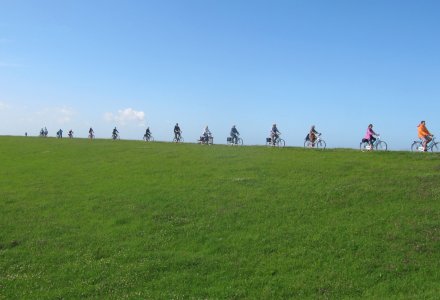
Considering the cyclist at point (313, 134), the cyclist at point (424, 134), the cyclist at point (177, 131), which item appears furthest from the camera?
the cyclist at point (177, 131)

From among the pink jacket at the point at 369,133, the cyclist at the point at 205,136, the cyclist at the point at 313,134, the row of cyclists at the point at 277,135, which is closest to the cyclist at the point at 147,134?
the row of cyclists at the point at 277,135

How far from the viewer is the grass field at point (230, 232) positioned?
52.4 feet

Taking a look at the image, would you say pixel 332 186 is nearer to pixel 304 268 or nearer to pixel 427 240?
pixel 427 240

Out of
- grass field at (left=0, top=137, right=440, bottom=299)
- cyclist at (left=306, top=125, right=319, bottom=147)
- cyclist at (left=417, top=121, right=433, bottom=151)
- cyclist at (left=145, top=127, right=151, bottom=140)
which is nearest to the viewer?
grass field at (left=0, top=137, right=440, bottom=299)

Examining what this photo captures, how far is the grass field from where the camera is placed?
1596 cm

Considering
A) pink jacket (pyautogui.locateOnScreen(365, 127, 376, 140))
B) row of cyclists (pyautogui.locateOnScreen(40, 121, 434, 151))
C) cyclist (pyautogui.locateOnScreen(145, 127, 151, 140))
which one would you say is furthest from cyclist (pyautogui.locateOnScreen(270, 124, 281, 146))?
cyclist (pyautogui.locateOnScreen(145, 127, 151, 140))

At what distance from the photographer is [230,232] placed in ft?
66.9

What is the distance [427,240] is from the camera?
18.2m

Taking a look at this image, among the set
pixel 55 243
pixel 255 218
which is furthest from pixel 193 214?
pixel 55 243

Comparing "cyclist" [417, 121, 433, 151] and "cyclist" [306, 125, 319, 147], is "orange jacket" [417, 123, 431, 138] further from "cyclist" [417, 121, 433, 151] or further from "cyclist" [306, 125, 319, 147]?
"cyclist" [306, 125, 319, 147]

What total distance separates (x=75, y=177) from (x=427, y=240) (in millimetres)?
24013

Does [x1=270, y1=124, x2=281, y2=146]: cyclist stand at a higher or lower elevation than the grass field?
higher

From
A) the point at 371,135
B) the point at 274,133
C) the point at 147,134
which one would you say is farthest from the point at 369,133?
the point at 147,134

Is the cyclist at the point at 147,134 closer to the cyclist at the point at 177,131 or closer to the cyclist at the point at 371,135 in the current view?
the cyclist at the point at 177,131
